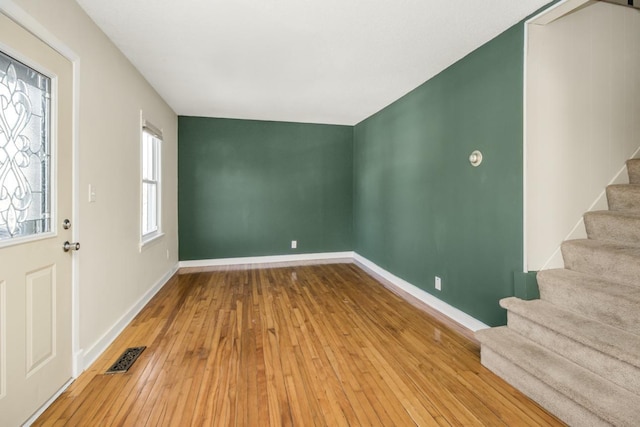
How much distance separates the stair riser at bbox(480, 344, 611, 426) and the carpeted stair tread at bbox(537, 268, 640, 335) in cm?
54

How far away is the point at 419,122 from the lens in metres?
3.49

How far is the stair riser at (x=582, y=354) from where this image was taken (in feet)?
4.80

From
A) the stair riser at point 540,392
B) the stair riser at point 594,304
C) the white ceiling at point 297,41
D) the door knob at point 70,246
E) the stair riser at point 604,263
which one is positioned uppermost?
the white ceiling at point 297,41

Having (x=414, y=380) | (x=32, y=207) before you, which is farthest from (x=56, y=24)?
(x=414, y=380)

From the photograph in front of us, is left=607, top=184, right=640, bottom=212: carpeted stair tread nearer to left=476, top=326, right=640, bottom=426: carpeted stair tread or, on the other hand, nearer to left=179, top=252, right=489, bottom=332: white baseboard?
left=476, top=326, right=640, bottom=426: carpeted stair tread

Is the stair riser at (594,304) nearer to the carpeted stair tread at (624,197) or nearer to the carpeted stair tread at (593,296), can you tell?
Answer: the carpeted stair tread at (593,296)

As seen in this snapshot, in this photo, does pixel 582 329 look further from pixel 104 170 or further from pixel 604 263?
pixel 104 170

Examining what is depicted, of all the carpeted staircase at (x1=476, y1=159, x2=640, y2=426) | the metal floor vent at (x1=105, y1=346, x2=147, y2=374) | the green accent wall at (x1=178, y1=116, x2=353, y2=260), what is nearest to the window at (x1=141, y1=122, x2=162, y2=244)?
the green accent wall at (x1=178, y1=116, x2=353, y2=260)

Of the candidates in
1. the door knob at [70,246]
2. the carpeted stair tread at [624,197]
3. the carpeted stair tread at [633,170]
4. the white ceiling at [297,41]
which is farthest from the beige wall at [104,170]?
the carpeted stair tread at [633,170]

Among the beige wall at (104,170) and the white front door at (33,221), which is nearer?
the white front door at (33,221)

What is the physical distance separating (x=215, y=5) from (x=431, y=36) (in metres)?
1.69

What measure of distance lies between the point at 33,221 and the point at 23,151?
15.0 inches

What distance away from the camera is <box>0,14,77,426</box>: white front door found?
4.66 feet

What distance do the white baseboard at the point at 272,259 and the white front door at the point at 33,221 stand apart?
120 inches
